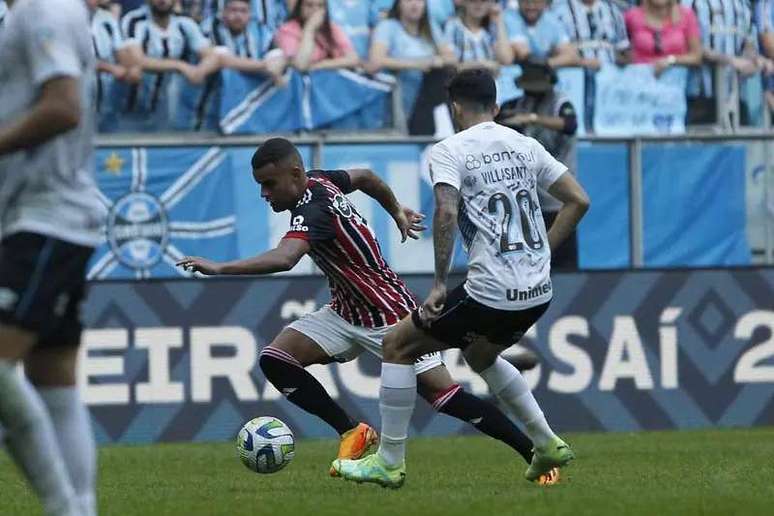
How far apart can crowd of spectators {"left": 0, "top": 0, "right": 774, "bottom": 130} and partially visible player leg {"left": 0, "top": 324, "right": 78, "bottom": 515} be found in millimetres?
9028

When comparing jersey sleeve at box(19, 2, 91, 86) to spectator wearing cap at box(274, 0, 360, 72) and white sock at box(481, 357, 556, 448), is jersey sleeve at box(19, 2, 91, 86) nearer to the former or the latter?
white sock at box(481, 357, 556, 448)

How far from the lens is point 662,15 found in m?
17.1

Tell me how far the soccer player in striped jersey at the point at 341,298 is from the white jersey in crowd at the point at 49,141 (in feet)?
9.28

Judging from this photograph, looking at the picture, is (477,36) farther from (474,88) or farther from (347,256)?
(474,88)

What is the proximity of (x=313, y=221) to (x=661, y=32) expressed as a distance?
8378 millimetres

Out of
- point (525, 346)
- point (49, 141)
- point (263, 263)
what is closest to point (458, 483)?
point (263, 263)

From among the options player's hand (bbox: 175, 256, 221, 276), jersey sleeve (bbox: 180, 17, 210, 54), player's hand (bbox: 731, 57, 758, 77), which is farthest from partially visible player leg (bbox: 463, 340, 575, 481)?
player's hand (bbox: 731, 57, 758, 77)

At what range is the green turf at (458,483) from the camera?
8.22m

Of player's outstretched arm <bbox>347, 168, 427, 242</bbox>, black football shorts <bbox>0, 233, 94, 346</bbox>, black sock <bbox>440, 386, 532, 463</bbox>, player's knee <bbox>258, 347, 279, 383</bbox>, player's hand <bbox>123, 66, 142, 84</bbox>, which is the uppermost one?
black football shorts <bbox>0, 233, 94, 346</bbox>

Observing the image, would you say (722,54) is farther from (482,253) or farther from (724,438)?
(482,253)

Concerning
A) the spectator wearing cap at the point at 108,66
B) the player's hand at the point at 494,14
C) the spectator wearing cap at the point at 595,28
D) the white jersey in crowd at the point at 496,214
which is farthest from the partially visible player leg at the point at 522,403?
the spectator wearing cap at the point at 595,28

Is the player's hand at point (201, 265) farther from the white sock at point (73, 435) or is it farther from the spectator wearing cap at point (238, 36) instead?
the spectator wearing cap at point (238, 36)

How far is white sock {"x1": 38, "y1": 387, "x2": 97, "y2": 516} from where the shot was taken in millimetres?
6371

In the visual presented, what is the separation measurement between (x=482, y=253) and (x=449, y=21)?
766 centimetres
